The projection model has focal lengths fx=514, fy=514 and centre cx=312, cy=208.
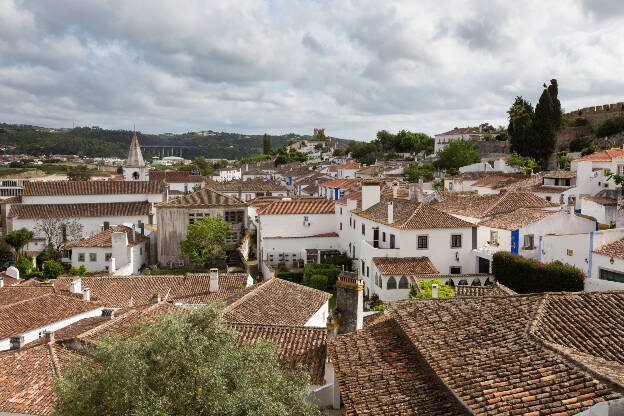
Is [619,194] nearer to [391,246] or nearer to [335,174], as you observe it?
[391,246]

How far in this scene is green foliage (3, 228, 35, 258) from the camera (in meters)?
47.5

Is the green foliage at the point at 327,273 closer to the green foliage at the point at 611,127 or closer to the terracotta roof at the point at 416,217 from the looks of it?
the terracotta roof at the point at 416,217

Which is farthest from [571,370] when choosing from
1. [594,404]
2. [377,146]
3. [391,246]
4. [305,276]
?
[377,146]

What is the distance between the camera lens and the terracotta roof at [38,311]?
2109 cm

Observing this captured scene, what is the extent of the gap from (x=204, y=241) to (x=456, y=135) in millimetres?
70839

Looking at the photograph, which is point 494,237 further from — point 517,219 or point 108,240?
point 108,240

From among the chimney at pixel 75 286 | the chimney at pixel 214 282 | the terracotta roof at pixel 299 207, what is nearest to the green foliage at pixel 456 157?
the terracotta roof at pixel 299 207

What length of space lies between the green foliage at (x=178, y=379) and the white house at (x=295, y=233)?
92.2 ft

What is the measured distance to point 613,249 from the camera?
23.0 meters

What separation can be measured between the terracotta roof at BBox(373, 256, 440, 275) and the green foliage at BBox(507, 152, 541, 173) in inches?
1324

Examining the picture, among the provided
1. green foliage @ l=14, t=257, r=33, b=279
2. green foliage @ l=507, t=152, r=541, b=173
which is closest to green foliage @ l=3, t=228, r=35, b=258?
green foliage @ l=14, t=257, r=33, b=279

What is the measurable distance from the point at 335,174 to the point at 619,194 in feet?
157

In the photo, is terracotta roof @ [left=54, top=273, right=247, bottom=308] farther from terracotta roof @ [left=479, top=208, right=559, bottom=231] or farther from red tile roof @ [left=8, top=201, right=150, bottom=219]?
red tile roof @ [left=8, top=201, right=150, bottom=219]

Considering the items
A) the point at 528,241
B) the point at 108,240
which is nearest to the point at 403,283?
the point at 528,241
